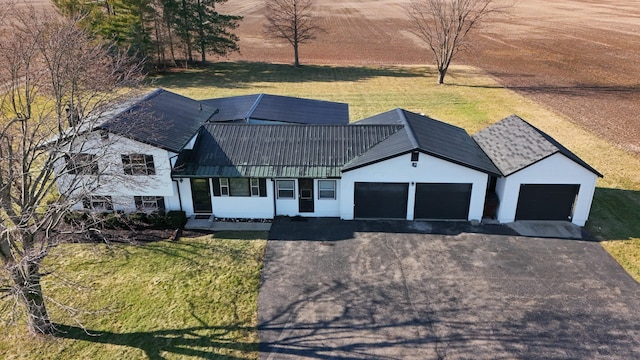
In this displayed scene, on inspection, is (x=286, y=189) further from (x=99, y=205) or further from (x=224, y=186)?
(x=99, y=205)

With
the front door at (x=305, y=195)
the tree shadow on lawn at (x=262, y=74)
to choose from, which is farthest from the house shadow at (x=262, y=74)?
the front door at (x=305, y=195)

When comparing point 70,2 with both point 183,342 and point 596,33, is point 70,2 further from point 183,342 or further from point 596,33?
point 596,33

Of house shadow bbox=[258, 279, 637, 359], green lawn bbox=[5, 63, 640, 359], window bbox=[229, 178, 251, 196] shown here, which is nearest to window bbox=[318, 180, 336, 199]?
window bbox=[229, 178, 251, 196]

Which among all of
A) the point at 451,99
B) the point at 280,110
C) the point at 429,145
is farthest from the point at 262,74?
the point at 429,145

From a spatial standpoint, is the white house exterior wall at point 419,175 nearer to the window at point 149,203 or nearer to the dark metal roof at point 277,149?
the dark metal roof at point 277,149

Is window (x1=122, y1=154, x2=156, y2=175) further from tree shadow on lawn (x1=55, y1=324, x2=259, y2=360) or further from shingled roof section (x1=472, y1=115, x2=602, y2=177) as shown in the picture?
shingled roof section (x1=472, y1=115, x2=602, y2=177)
